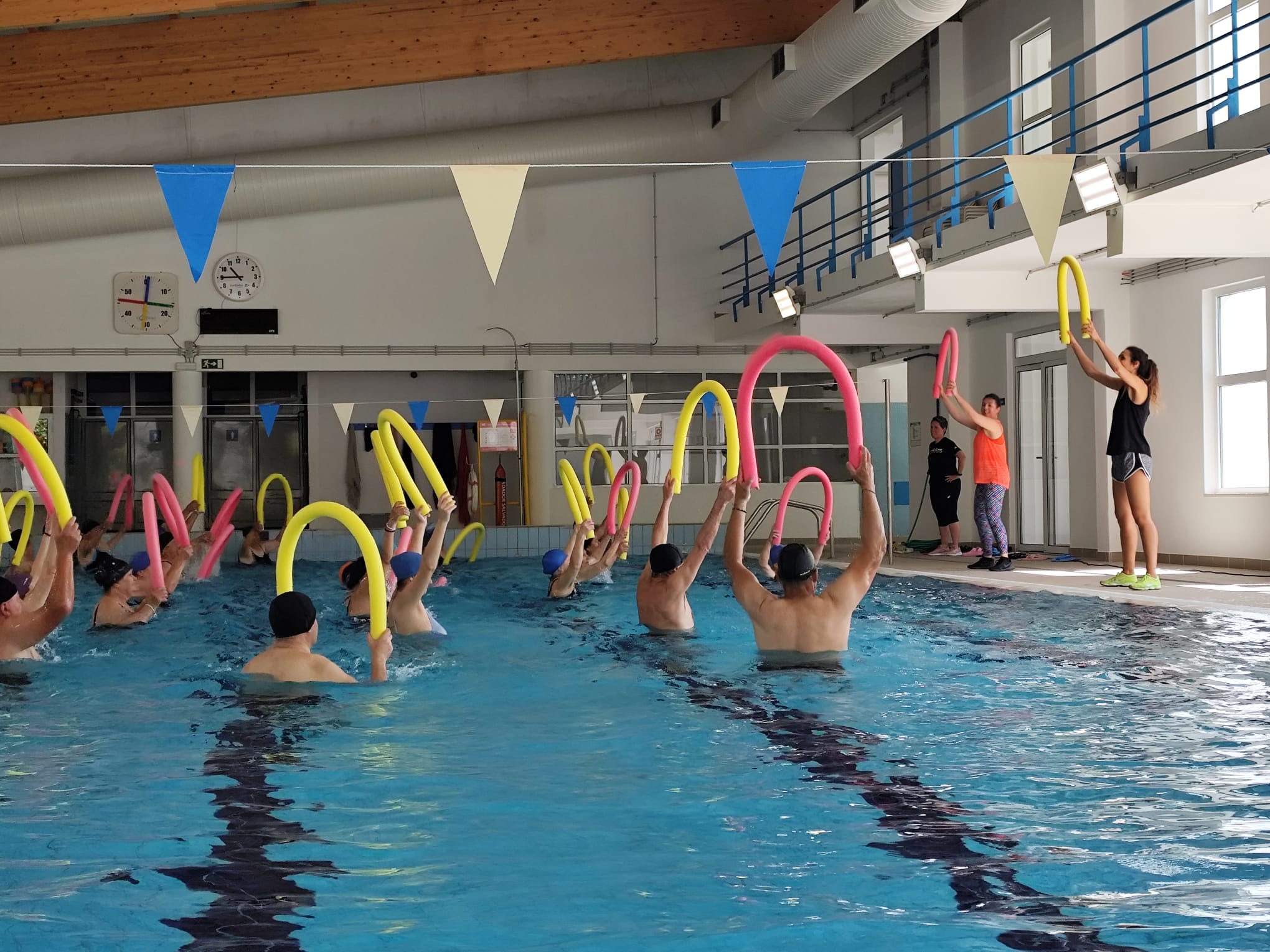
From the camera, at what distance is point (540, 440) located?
722 inches

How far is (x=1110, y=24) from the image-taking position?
12.4 metres

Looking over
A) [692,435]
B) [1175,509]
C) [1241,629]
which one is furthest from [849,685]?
[692,435]

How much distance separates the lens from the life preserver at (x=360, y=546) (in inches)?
213

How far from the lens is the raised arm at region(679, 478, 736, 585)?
19.1 feet

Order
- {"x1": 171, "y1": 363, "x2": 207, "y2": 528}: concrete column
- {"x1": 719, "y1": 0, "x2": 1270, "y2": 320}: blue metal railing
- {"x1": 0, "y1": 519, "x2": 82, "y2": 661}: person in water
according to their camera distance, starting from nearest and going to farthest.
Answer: {"x1": 0, "y1": 519, "x2": 82, "y2": 661}: person in water
{"x1": 719, "y1": 0, "x2": 1270, "y2": 320}: blue metal railing
{"x1": 171, "y1": 363, "x2": 207, "y2": 528}: concrete column

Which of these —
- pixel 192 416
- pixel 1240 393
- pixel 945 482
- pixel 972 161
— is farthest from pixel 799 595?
pixel 192 416

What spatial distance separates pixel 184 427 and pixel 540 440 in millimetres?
4952

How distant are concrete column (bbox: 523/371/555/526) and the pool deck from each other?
6416mm

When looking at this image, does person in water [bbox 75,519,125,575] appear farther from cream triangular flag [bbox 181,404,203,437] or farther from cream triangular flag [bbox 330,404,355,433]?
cream triangular flag [bbox 330,404,355,433]

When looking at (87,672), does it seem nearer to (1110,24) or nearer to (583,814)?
(583,814)

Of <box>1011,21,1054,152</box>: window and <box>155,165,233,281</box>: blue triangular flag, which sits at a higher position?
<box>1011,21,1054,152</box>: window

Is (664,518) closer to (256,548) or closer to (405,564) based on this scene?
(405,564)

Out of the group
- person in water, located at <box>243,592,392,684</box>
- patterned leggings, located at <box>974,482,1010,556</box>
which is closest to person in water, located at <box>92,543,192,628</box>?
person in water, located at <box>243,592,392,684</box>

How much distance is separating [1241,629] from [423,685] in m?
4.93
